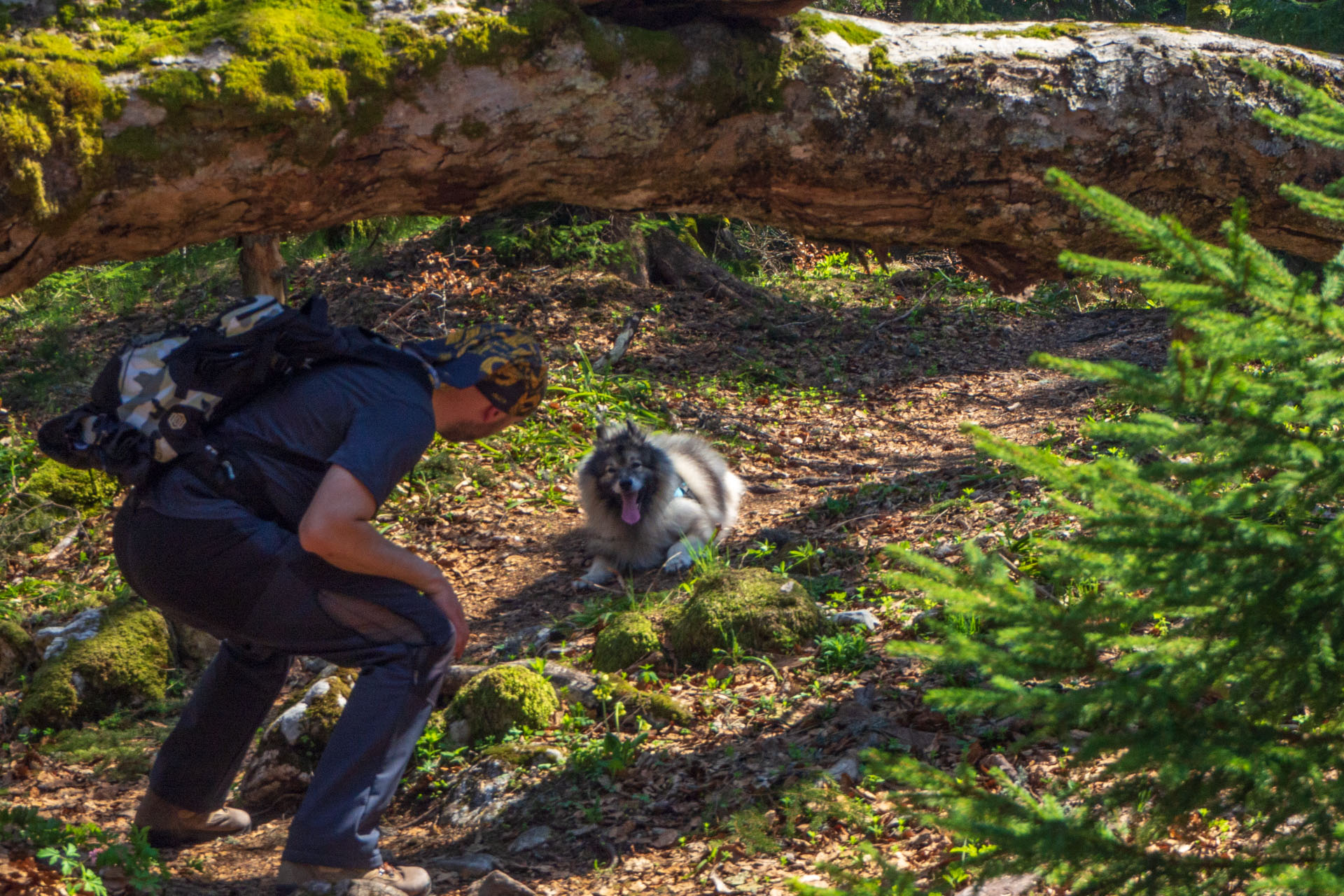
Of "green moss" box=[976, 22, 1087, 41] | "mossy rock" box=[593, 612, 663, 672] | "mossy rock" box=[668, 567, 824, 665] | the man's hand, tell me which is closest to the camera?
the man's hand

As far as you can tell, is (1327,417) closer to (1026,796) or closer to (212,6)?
(1026,796)

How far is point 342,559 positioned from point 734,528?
14.7 feet

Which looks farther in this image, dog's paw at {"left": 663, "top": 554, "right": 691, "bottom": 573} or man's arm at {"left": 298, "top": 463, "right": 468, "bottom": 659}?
dog's paw at {"left": 663, "top": 554, "right": 691, "bottom": 573}

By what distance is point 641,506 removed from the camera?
6656 mm

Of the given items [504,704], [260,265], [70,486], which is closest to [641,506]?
[504,704]

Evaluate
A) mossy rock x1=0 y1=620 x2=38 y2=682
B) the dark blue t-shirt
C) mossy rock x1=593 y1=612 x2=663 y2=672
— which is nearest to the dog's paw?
mossy rock x1=593 y1=612 x2=663 y2=672

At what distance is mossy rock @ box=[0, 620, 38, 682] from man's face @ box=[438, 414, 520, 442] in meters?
3.54

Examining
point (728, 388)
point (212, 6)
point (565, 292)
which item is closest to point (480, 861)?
point (212, 6)

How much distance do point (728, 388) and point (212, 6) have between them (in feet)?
23.1

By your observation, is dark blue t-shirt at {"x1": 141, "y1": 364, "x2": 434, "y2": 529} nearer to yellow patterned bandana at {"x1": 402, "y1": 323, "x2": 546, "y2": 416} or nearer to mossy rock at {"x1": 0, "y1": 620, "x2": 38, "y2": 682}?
yellow patterned bandana at {"x1": 402, "y1": 323, "x2": 546, "y2": 416}

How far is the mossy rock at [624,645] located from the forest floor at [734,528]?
259 mm

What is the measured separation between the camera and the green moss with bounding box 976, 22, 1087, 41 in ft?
14.8

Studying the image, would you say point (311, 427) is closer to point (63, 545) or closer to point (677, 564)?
point (677, 564)

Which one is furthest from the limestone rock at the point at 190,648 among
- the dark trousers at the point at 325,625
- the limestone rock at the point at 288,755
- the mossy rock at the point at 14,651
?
the dark trousers at the point at 325,625
